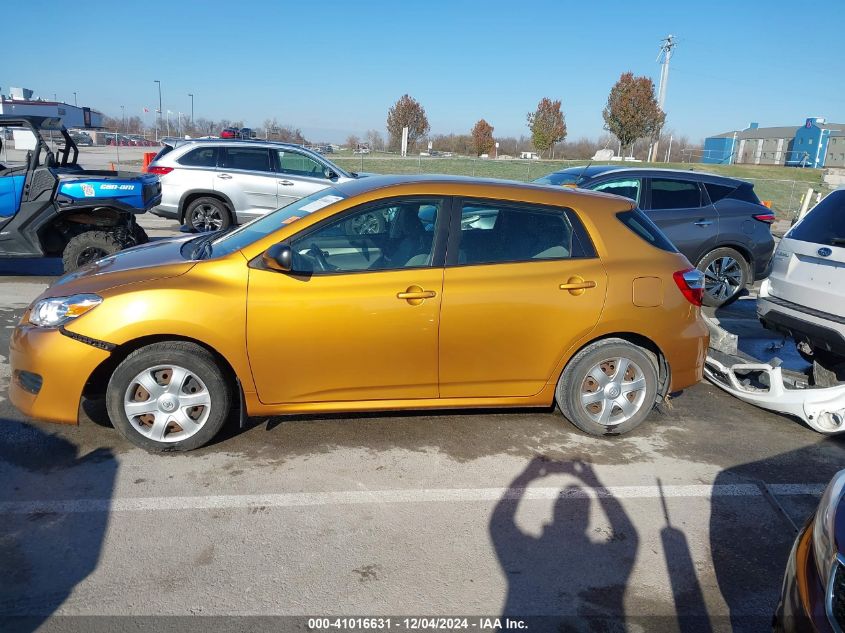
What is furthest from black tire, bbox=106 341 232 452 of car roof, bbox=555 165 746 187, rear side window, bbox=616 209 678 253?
car roof, bbox=555 165 746 187

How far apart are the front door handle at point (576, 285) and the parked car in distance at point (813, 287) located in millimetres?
1951

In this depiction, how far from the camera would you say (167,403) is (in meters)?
4.02

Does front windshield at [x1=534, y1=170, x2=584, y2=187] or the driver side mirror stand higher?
front windshield at [x1=534, y1=170, x2=584, y2=187]

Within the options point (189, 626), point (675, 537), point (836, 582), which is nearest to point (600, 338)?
point (675, 537)

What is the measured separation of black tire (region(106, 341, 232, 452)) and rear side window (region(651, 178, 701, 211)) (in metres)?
6.26

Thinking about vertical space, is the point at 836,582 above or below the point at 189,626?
above

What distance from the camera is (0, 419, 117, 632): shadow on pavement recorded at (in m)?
2.85

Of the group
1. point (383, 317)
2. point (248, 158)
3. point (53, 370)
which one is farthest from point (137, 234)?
point (383, 317)

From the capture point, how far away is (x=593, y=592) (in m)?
3.03

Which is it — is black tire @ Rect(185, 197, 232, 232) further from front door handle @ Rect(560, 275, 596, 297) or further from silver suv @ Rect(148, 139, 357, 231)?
front door handle @ Rect(560, 275, 596, 297)

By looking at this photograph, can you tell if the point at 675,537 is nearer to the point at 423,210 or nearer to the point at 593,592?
the point at 593,592

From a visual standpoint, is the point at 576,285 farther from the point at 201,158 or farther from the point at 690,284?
the point at 201,158

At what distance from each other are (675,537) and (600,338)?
1.45 m

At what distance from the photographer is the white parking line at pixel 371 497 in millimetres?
3541
